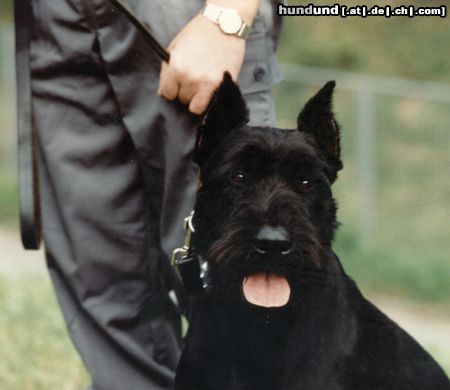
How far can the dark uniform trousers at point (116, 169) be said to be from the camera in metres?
3.21

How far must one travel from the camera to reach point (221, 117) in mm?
2986

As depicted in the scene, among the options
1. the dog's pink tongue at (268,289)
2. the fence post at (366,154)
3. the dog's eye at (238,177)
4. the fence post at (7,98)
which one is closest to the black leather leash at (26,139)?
the dog's eye at (238,177)

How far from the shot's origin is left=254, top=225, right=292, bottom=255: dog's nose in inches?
108

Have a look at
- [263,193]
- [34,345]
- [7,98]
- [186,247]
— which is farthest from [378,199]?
[263,193]

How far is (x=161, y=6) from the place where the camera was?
10.4ft

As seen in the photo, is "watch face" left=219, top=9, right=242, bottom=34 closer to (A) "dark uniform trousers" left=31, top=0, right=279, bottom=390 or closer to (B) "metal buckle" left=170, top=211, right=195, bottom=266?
(A) "dark uniform trousers" left=31, top=0, right=279, bottom=390

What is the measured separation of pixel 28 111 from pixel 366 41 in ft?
34.6

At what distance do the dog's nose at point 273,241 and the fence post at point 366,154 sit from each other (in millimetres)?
6343

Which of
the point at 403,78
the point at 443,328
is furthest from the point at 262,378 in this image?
the point at 403,78

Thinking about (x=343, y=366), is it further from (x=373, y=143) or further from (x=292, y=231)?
(x=373, y=143)

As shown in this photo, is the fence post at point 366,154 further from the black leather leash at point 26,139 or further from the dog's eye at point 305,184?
the dog's eye at point 305,184

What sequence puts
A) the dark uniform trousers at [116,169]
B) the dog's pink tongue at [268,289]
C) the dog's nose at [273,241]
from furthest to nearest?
the dark uniform trousers at [116,169]
the dog's pink tongue at [268,289]
the dog's nose at [273,241]

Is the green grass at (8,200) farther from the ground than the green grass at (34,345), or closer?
closer

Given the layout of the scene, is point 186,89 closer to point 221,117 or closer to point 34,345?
point 221,117
